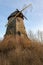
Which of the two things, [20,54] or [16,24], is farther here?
[16,24]

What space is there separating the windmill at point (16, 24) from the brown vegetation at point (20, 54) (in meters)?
3.22

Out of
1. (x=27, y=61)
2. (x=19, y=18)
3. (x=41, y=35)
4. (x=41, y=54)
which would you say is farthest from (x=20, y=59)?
(x=41, y=35)

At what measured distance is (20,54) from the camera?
16.0 meters

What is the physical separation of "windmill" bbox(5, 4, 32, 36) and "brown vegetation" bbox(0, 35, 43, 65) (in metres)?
3.22

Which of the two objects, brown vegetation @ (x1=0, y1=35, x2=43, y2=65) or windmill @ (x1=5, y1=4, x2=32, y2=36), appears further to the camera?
windmill @ (x1=5, y1=4, x2=32, y2=36)

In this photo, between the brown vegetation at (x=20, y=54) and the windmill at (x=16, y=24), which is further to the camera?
the windmill at (x=16, y=24)

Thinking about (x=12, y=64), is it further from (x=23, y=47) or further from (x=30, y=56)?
(x=23, y=47)

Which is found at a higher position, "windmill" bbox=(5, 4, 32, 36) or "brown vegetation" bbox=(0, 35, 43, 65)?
"windmill" bbox=(5, 4, 32, 36)

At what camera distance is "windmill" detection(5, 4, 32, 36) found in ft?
80.9

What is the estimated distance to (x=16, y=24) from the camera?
25047 mm

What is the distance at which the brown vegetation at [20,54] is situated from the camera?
14.5 metres

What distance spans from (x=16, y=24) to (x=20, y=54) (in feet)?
31.6

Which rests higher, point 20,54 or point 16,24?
point 16,24

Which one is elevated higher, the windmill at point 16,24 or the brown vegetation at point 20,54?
the windmill at point 16,24
